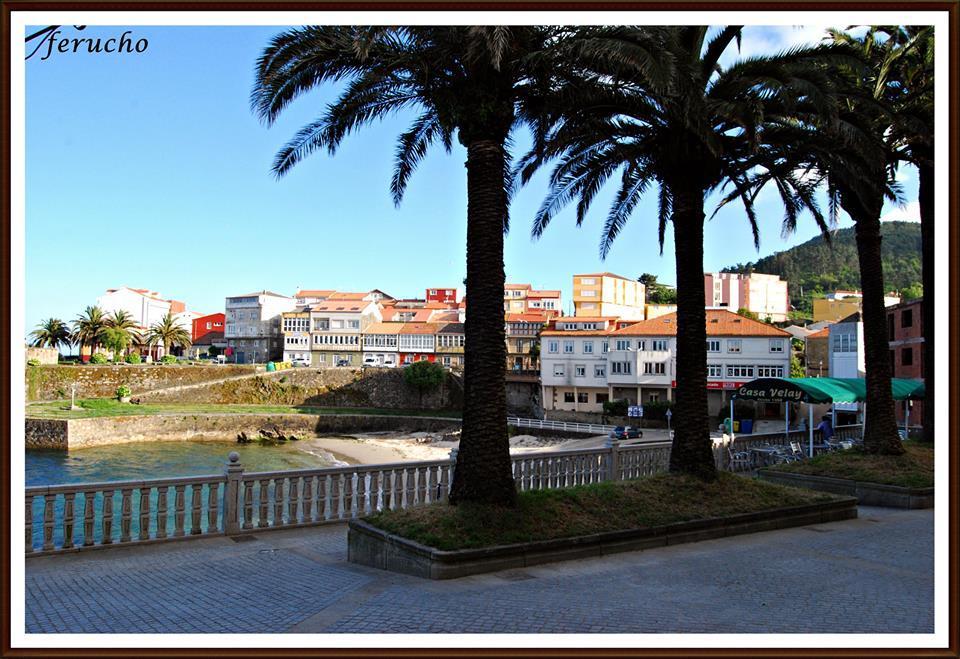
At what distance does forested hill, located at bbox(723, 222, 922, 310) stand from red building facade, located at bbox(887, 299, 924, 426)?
Answer: 106 meters

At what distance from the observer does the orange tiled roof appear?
205 ft

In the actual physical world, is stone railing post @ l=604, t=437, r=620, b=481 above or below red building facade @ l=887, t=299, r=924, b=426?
below

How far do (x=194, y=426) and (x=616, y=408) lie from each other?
38.6 m

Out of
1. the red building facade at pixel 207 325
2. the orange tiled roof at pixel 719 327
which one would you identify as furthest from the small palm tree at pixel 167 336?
the orange tiled roof at pixel 719 327

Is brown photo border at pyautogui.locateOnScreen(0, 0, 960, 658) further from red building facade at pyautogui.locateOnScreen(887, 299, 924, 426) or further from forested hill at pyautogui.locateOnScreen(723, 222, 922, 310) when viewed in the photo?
forested hill at pyautogui.locateOnScreen(723, 222, 922, 310)

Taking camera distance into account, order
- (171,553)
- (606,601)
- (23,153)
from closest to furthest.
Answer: (23,153)
(606,601)
(171,553)

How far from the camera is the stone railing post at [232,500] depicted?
1065 centimetres

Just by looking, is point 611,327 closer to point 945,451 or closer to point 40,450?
point 40,450

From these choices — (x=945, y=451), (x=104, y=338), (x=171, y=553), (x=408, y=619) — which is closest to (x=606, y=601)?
(x=408, y=619)

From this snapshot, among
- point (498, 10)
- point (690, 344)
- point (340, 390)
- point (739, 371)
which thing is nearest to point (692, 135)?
point (690, 344)

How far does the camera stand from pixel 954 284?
584 centimetres

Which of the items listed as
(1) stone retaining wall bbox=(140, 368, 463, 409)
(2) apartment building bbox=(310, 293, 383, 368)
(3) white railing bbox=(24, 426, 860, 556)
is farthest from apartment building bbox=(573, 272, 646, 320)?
(3) white railing bbox=(24, 426, 860, 556)

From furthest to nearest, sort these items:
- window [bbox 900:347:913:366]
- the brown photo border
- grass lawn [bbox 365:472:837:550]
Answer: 1. window [bbox 900:347:913:366]
2. grass lawn [bbox 365:472:837:550]
3. the brown photo border

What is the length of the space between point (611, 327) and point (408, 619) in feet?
221
